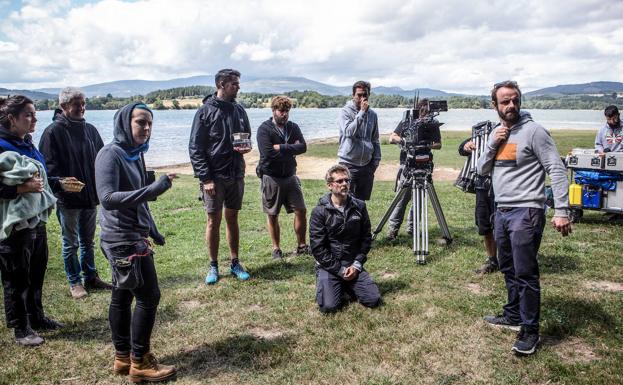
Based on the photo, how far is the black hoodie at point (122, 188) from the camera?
3369 millimetres

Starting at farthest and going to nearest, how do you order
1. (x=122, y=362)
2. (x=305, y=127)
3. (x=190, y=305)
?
(x=305, y=127) < (x=190, y=305) < (x=122, y=362)

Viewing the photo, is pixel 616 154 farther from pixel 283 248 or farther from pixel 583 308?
pixel 283 248

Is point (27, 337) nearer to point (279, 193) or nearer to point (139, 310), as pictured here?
point (139, 310)

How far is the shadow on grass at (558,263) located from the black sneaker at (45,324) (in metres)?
5.70

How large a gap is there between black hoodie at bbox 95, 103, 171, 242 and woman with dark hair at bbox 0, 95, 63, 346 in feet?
3.75

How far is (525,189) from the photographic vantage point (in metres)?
4.02

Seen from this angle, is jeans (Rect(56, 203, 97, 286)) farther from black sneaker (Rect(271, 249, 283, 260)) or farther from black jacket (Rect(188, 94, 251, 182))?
black sneaker (Rect(271, 249, 283, 260))

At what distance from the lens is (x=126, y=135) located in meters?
3.50

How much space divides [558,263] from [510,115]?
3.24m

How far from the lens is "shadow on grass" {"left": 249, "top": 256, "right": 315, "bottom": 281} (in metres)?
6.23

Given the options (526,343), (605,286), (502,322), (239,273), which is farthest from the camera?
(239,273)

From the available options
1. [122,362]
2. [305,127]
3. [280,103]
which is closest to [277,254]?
[280,103]

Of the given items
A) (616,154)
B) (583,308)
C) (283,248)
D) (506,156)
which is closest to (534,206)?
(506,156)

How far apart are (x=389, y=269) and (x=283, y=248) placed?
2.00 m
